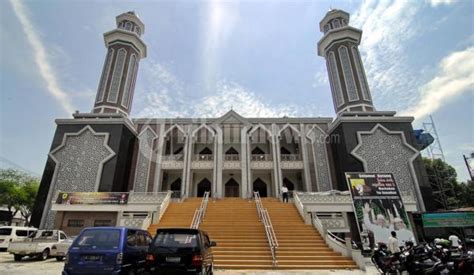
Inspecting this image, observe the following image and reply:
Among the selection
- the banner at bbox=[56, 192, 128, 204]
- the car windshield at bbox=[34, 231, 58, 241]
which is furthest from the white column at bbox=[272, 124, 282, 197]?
the car windshield at bbox=[34, 231, 58, 241]

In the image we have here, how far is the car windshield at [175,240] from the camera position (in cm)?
497

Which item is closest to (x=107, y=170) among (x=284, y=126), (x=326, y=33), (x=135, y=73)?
(x=135, y=73)

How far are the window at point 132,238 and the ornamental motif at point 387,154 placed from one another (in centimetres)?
1467

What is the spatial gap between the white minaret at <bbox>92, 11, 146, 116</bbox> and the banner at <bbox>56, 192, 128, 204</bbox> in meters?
7.62

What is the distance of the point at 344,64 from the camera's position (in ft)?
67.3

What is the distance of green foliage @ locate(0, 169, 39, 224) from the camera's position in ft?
86.5

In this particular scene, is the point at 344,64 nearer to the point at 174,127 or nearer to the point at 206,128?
the point at 206,128

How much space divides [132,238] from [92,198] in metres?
9.90

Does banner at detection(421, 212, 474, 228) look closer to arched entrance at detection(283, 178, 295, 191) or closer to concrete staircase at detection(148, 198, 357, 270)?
concrete staircase at detection(148, 198, 357, 270)

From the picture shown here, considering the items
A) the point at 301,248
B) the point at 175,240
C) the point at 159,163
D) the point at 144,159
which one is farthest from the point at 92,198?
the point at 301,248

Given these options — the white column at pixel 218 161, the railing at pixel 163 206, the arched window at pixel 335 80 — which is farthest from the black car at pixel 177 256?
the arched window at pixel 335 80

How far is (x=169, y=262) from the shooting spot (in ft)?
15.7

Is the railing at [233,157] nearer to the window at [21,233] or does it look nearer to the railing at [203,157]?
the railing at [203,157]

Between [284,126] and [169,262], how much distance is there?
56.2 ft
